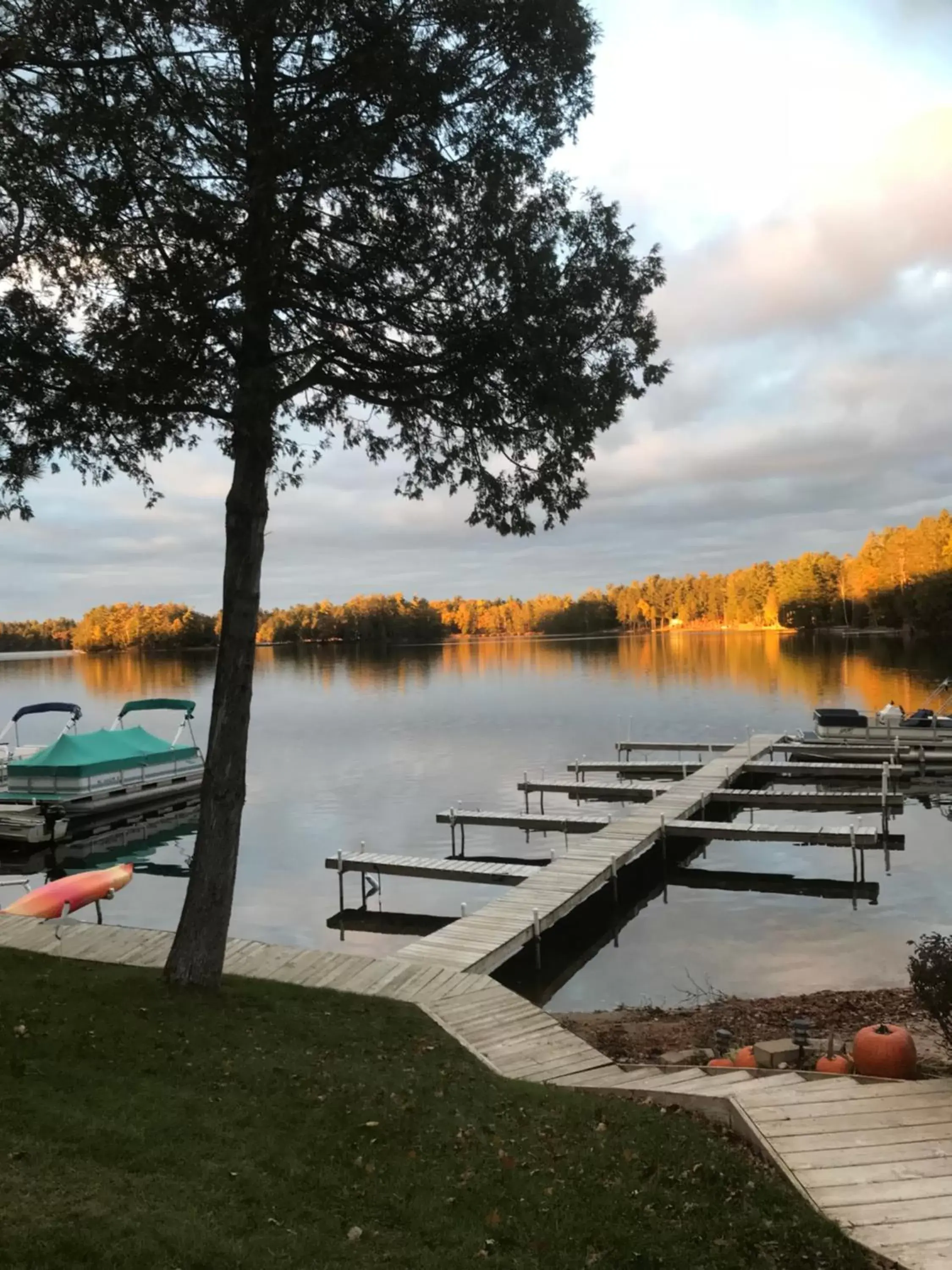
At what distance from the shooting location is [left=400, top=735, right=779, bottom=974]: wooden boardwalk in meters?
12.8

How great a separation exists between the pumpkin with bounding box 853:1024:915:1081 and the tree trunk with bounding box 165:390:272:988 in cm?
543

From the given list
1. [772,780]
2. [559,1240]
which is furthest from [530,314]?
[772,780]

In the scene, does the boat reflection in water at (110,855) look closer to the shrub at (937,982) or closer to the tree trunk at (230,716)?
the tree trunk at (230,716)

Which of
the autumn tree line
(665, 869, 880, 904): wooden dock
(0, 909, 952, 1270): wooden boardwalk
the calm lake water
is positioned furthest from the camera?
the autumn tree line

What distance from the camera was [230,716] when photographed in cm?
879

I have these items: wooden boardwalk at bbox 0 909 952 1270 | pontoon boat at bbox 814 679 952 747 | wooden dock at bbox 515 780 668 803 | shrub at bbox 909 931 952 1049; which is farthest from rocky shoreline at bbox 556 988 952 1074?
pontoon boat at bbox 814 679 952 747

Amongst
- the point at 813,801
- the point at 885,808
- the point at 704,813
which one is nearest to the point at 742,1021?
the point at 885,808

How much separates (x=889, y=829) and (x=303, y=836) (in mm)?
15234

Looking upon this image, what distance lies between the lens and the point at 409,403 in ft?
29.0

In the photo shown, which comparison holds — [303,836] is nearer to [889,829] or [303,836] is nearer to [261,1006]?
[889,829]

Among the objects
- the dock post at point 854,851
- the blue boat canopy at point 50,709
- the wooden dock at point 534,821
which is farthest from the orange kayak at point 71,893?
the dock post at point 854,851

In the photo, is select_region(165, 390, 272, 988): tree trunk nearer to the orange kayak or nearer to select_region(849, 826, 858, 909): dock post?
the orange kayak

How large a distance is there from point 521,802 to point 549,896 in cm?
1366

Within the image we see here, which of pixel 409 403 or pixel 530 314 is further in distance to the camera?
pixel 409 403
